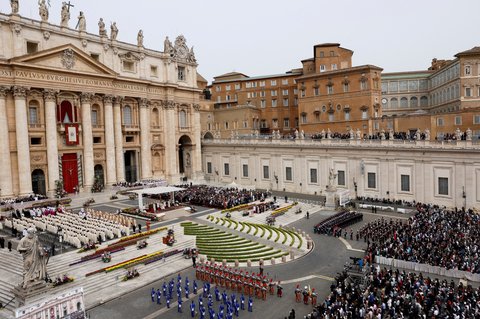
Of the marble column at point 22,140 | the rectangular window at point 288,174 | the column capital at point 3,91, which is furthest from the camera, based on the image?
the rectangular window at point 288,174

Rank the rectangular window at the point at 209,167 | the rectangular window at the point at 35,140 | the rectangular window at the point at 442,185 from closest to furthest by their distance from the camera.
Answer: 1. the rectangular window at the point at 442,185
2. the rectangular window at the point at 35,140
3. the rectangular window at the point at 209,167

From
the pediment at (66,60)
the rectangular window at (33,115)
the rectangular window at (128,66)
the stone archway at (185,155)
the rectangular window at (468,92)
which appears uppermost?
the rectangular window at (128,66)

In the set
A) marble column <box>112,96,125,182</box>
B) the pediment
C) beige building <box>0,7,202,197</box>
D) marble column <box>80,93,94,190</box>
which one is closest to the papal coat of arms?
the pediment

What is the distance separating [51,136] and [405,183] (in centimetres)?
4344

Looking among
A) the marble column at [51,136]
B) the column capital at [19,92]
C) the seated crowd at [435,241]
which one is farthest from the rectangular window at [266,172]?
the column capital at [19,92]

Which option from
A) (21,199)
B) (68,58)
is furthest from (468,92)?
(21,199)

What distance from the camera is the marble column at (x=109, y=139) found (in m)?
52.0

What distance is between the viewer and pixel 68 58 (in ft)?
153

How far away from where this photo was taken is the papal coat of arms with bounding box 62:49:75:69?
152ft

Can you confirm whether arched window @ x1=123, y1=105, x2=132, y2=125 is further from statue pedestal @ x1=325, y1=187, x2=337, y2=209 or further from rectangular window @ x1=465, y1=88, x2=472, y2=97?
rectangular window @ x1=465, y1=88, x2=472, y2=97

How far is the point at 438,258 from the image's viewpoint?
934 inches

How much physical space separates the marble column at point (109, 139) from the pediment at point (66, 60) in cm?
434

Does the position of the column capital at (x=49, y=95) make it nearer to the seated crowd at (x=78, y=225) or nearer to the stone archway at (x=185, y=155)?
the seated crowd at (x=78, y=225)

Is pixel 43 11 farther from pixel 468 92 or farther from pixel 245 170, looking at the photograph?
pixel 468 92
